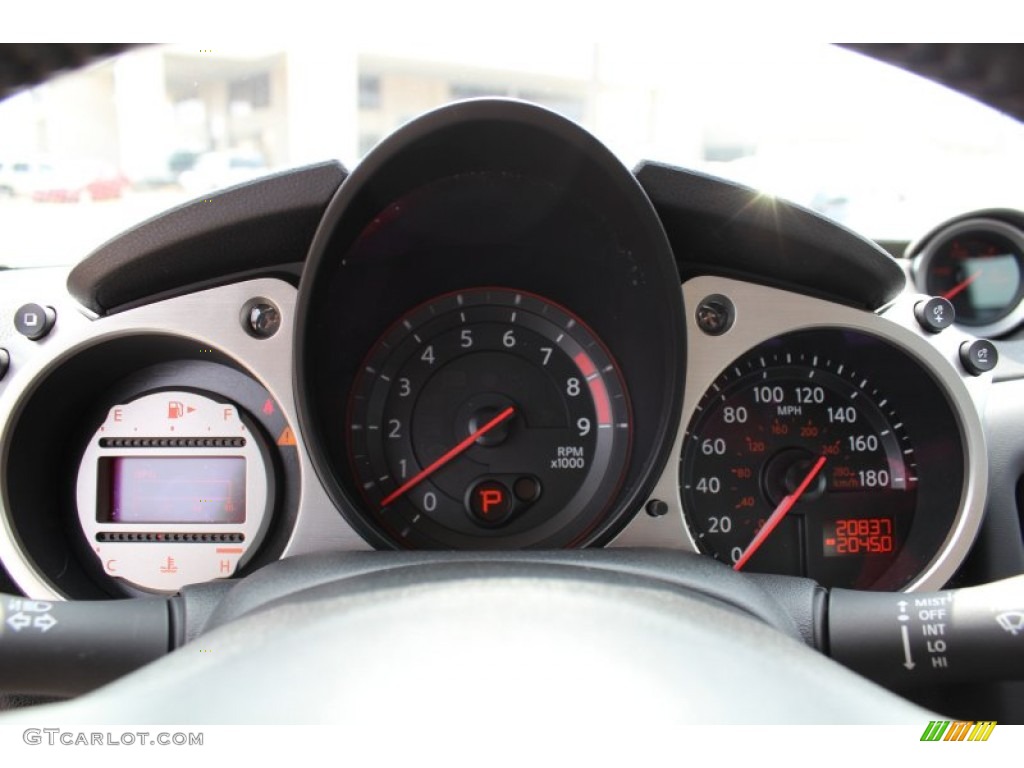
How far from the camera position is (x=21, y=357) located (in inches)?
91.2

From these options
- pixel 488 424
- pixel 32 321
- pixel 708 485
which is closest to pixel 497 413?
pixel 488 424

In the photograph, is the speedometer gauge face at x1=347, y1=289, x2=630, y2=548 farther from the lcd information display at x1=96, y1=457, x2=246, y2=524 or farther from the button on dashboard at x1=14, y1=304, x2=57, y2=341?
the button on dashboard at x1=14, y1=304, x2=57, y2=341

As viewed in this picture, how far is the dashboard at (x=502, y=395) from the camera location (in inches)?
88.4

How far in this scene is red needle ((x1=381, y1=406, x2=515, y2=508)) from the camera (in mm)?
2420

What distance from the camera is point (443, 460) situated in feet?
8.01

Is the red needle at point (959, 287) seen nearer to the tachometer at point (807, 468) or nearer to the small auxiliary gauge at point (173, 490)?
the tachometer at point (807, 468)

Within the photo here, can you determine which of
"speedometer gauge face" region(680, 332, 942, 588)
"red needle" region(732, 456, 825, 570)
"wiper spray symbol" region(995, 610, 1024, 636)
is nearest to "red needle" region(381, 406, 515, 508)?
"speedometer gauge face" region(680, 332, 942, 588)

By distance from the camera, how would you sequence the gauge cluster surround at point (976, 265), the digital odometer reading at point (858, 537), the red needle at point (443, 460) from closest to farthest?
the red needle at point (443, 460)
the digital odometer reading at point (858, 537)
the gauge cluster surround at point (976, 265)

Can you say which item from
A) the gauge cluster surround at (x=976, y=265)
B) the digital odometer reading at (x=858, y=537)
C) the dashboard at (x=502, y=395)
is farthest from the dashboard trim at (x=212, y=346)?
the gauge cluster surround at (x=976, y=265)

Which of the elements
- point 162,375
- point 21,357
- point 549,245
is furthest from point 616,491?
point 21,357

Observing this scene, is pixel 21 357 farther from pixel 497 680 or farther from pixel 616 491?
pixel 497 680

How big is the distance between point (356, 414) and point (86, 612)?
2.79ft

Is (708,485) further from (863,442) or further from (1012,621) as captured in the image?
(1012,621)

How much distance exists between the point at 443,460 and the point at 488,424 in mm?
145
